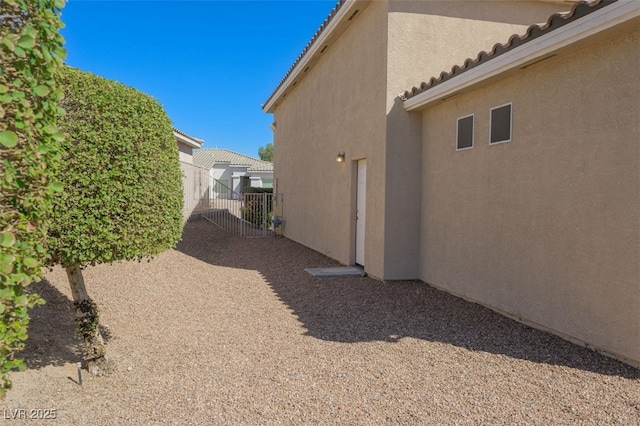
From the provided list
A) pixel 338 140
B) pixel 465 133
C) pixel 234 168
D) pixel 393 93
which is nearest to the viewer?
pixel 465 133

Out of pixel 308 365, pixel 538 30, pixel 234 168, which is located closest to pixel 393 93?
pixel 538 30

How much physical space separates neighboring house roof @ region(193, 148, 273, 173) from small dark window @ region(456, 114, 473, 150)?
36.6 m

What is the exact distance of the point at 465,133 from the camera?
24.0 feet

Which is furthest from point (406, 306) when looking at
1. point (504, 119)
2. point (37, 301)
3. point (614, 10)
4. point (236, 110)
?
point (236, 110)

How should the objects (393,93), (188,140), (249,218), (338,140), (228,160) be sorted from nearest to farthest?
1. (393,93)
2. (338,140)
3. (249,218)
4. (188,140)
5. (228,160)

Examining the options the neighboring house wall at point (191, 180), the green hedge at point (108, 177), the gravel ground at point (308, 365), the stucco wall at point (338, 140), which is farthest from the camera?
the neighboring house wall at point (191, 180)

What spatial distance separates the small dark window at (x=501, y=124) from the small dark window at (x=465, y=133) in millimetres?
506

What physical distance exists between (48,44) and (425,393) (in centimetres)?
398

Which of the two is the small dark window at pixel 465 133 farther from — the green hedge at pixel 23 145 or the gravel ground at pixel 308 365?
the green hedge at pixel 23 145

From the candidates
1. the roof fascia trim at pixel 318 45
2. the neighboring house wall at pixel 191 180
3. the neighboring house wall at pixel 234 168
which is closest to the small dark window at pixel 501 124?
the roof fascia trim at pixel 318 45

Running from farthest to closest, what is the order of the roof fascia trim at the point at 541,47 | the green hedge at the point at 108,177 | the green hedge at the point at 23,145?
the roof fascia trim at the point at 541,47 → the green hedge at the point at 108,177 → the green hedge at the point at 23,145

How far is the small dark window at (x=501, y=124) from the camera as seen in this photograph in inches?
251

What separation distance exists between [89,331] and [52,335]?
1.36m

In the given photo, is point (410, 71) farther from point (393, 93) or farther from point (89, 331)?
point (89, 331)
